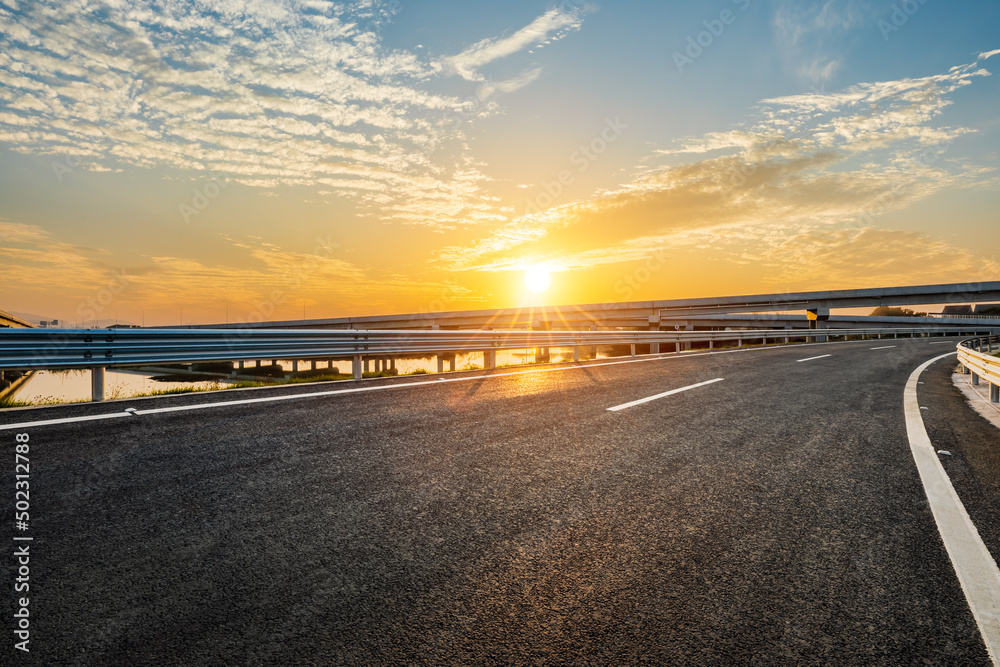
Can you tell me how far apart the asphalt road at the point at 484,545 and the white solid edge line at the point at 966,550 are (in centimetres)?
6

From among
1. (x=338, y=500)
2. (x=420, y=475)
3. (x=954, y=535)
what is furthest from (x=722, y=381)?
(x=338, y=500)

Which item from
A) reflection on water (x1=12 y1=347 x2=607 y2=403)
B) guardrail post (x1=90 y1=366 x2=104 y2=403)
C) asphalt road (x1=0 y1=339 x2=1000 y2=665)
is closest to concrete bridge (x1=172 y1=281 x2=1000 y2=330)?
reflection on water (x1=12 y1=347 x2=607 y2=403)

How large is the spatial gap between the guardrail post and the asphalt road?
6.11 feet

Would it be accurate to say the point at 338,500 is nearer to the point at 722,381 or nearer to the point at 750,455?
the point at 750,455

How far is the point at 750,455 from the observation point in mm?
4641

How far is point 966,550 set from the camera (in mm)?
2797

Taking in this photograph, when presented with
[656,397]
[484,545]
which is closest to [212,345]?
[656,397]

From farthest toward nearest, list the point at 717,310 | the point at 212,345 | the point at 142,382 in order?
the point at 717,310 → the point at 142,382 → the point at 212,345

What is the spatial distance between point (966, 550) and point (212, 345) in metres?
9.06

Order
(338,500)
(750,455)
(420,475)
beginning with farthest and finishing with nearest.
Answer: (750,455), (420,475), (338,500)

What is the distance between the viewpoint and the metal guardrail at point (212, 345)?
6598mm

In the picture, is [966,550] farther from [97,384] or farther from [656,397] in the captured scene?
[97,384]

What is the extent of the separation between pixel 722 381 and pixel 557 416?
17.2 ft

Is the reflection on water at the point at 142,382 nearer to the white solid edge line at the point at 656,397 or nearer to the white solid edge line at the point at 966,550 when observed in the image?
→ the white solid edge line at the point at 656,397
